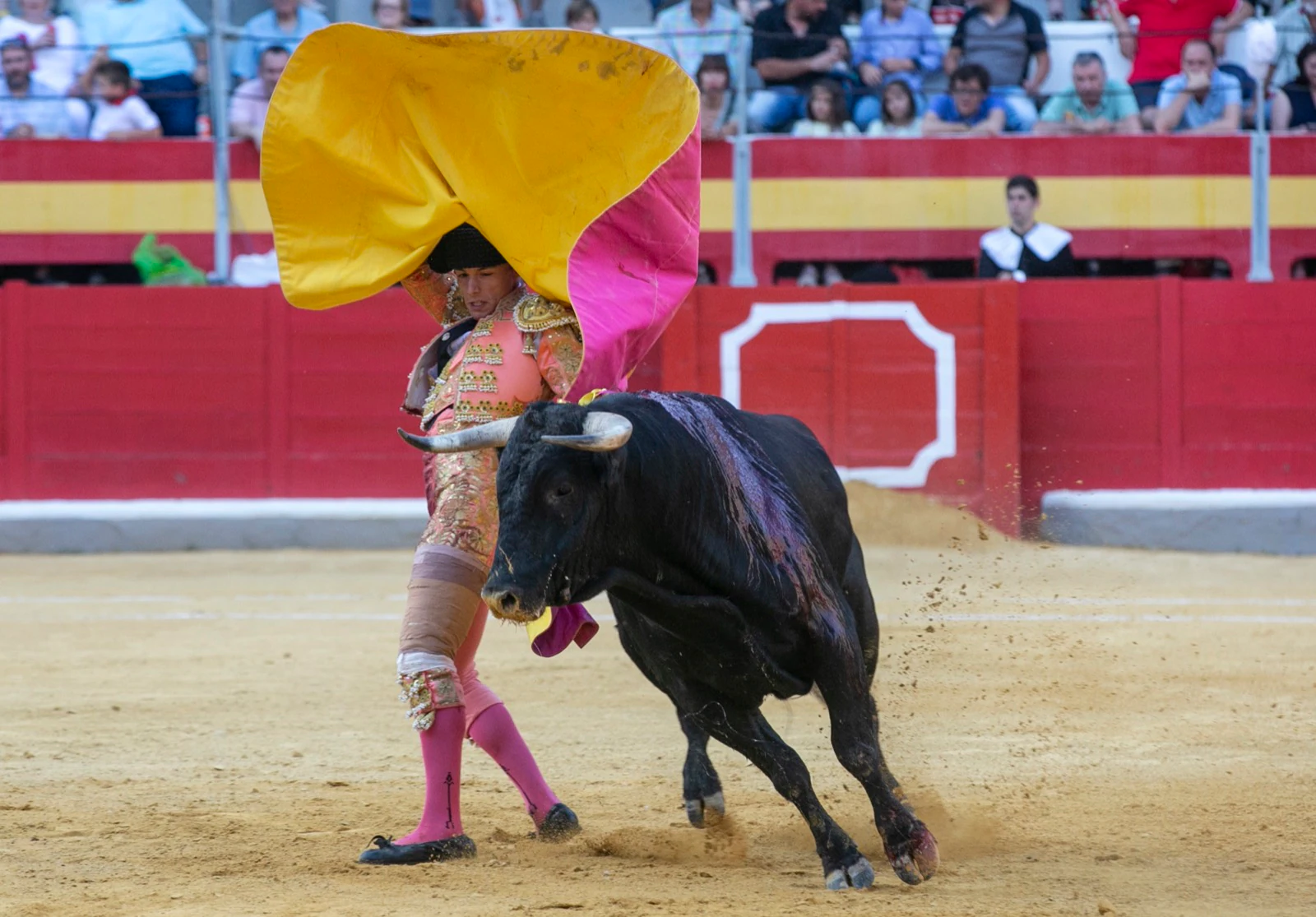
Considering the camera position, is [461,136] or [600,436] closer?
[600,436]

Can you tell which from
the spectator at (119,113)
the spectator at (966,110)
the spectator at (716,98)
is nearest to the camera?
the spectator at (716,98)

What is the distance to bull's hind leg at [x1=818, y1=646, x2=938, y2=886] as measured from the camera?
296cm

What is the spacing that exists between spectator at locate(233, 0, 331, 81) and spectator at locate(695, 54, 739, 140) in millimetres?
1985

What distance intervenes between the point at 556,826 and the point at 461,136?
4.42ft

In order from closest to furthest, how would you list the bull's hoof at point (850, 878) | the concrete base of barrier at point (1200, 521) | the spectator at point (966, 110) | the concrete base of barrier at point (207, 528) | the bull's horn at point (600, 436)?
the bull's horn at point (600, 436)
the bull's hoof at point (850, 878)
the concrete base of barrier at point (1200, 521)
the spectator at point (966, 110)
the concrete base of barrier at point (207, 528)

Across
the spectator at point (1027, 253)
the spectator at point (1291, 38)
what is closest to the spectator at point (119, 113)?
the spectator at point (1027, 253)

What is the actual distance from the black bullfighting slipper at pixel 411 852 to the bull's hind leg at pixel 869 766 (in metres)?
0.74

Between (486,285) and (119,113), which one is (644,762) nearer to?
(486,285)

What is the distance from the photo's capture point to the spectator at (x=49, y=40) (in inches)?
353

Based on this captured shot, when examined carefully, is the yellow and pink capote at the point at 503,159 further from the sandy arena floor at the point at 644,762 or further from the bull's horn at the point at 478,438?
the sandy arena floor at the point at 644,762

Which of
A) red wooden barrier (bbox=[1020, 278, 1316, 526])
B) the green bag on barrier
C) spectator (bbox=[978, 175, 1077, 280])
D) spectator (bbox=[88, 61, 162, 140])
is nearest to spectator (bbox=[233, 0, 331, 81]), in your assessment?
spectator (bbox=[88, 61, 162, 140])

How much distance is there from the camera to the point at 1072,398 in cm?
865

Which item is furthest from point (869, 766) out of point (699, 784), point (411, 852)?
point (411, 852)

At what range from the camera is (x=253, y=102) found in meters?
8.77
